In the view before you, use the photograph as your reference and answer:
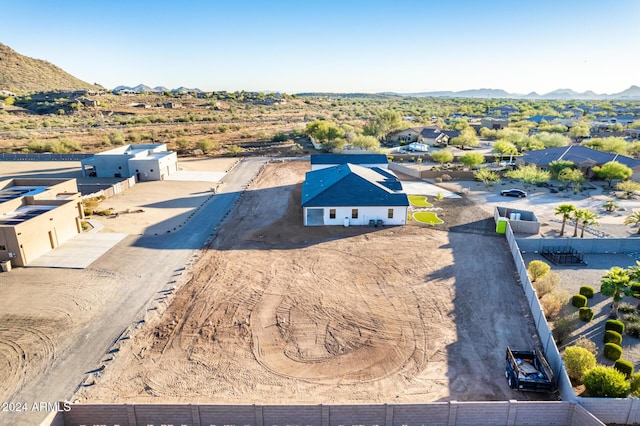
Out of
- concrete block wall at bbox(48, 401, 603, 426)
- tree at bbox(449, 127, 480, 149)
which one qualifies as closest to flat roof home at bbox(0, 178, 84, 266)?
concrete block wall at bbox(48, 401, 603, 426)

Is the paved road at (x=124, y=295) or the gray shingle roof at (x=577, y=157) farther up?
the gray shingle roof at (x=577, y=157)

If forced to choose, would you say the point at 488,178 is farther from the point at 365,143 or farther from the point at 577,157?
the point at 365,143

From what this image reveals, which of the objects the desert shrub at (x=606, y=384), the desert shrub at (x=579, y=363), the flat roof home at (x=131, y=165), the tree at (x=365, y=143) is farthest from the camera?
the tree at (x=365, y=143)

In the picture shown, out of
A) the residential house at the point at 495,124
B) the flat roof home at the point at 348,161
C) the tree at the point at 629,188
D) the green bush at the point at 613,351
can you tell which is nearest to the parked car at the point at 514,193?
the tree at the point at 629,188

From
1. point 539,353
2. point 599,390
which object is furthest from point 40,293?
point 599,390

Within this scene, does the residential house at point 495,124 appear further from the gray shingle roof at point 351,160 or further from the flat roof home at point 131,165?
the flat roof home at point 131,165

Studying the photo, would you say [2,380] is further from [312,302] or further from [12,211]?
[12,211]
